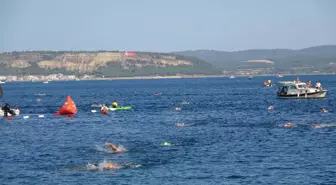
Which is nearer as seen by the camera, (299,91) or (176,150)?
(176,150)

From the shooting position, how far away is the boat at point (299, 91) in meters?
130

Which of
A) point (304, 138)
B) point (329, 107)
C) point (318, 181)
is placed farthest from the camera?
point (329, 107)

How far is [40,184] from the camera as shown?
4478 centimetres

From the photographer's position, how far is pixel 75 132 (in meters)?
76.8

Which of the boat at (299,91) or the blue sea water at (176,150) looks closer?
the blue sea water at (176,150)

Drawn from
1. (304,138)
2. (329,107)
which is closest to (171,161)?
(304,138)

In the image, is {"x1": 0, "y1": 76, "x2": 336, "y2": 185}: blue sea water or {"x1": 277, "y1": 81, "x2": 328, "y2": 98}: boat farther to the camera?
{"x1": 277, "y1": 81, "x2": 328, "y2": 98}: boat

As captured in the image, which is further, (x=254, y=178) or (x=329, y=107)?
(x=329, y=107)

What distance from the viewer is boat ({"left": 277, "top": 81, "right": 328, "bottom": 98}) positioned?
12975cm

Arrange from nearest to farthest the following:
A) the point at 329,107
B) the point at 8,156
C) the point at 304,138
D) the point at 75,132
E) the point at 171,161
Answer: the point at 171,161 < the point at 8,156 < the point at 304,138 < the point at 75,132 < the point at 329,107

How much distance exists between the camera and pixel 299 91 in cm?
13088

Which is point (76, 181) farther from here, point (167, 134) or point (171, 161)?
point (167, 134)

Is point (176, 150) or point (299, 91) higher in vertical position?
point (299, 91)

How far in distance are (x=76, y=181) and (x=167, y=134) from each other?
1081 inches
